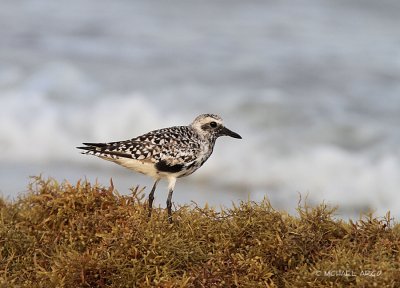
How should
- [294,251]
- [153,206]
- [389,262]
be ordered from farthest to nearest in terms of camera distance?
[153,206] < [294,251] < [389,262]

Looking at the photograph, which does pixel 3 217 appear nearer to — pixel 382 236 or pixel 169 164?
pixel 169 164

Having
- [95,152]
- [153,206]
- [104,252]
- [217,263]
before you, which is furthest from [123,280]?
[95,152]

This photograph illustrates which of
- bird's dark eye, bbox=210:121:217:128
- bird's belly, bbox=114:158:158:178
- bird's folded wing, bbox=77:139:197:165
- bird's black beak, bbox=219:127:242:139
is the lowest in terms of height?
bird's belly, bbox=114:158:158:178

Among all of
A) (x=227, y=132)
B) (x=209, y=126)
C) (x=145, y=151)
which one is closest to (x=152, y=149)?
(x=145, y=151)

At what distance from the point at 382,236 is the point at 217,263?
6.93 ft

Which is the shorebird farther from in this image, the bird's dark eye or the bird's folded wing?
the bird's dark eye

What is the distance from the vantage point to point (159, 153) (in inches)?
475

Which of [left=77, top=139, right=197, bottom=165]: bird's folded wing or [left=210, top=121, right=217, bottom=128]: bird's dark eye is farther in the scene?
[left=210, top=121, right=217, bottom=128]: bird's dark eye

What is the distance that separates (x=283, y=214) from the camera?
10.8m

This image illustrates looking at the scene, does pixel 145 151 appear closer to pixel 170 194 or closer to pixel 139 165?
pixel 139 165

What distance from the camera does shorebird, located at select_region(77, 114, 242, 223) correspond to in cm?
1199

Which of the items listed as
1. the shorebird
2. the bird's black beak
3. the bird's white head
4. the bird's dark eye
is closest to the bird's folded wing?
the shorebird

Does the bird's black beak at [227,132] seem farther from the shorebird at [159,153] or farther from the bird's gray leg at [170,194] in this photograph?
the bird's gray leg at [170,194]

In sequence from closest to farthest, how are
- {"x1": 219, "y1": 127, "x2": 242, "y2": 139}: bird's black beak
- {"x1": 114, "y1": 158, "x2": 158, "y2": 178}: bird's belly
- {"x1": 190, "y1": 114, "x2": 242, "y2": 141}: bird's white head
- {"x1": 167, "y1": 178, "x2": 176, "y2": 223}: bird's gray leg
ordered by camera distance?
{"x1": 167, "y1": 178, "x2": 176, "y2": 223}: bird's gray leg
{"x1": 114, "y1": 158, "x2": 158, "y2": 178}: bird's belly
{"x1": 190, "y1": 114, "x2": 242, "y2": 141}: bird's white head
{"x1": 219, "y1": 127, "x2": 242, "y2": 139}: bird's black beak
